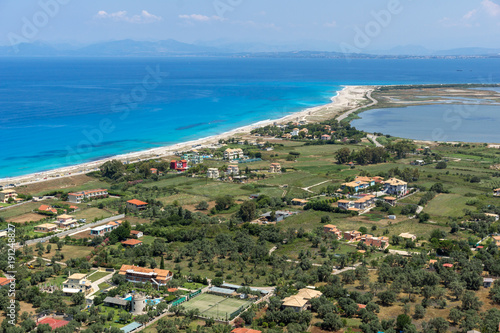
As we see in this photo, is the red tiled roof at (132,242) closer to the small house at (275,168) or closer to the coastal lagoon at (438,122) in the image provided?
the small house at (275,168)

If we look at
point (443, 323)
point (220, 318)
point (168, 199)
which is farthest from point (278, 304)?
point (168, 199)

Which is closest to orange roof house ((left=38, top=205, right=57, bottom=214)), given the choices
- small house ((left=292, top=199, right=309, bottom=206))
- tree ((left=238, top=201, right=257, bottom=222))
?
tree ((left=238, top=201, right=257, bottom=222))

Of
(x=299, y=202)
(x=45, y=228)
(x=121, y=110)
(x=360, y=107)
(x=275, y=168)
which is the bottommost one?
(x=45, y=228)

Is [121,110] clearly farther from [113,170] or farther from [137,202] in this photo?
[137,202]

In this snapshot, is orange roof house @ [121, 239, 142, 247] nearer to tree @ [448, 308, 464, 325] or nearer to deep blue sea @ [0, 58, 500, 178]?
tree @ [448, 308, 464, 325]

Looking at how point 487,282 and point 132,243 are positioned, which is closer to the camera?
point 487,282

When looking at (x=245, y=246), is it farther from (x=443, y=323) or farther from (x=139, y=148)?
(x=139, y=148)

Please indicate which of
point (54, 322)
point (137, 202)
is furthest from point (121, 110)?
point (54, 322)
